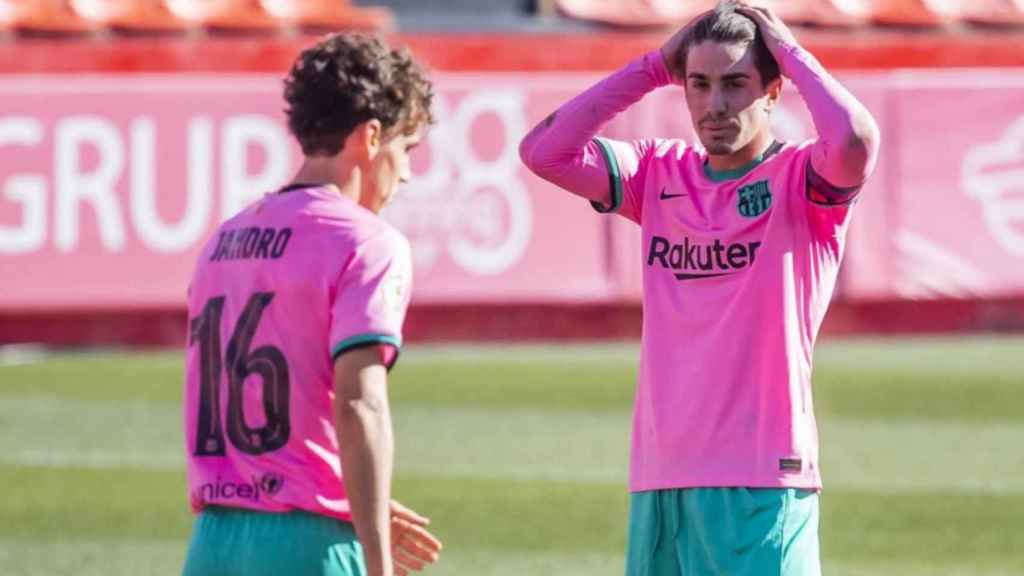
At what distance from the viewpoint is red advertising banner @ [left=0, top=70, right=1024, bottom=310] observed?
1231cm

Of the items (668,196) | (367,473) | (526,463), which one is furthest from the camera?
(526,463)

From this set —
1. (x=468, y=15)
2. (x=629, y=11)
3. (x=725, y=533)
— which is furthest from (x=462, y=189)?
(x=725, y=533)

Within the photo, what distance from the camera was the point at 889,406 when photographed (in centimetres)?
1185

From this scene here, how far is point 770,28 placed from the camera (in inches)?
159

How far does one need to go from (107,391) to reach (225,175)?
5.30 feet

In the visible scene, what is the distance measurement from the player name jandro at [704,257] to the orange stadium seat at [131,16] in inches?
396

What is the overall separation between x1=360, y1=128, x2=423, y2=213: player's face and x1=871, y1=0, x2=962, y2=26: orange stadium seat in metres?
11.3

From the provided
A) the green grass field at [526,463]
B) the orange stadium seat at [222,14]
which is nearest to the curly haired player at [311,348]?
the green grass field at [526,463]

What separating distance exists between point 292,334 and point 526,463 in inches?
258

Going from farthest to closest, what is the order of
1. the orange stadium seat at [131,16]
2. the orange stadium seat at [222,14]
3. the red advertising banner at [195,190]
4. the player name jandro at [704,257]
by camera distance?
the orange stadium seat at [222,14], the orange stadium seat at [131,16], the red advertising banner at [195,190], the player name jandro at [704,257]

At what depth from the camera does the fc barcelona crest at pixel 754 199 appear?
156 inches

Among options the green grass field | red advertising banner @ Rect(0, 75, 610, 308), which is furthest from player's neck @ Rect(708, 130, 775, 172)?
red advertising banner @ Rect(0, 75, 610, 308)

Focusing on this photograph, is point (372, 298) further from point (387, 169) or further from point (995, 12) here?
point (995, 12)

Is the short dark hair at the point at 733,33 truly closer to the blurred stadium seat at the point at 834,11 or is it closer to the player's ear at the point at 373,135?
the player's ear at the point at 373,135
